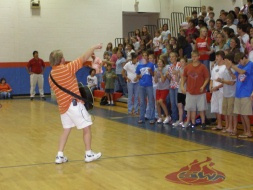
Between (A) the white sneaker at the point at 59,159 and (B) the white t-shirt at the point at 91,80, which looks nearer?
(A) the white sneaker at the point at 59,159

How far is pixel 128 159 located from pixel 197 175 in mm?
1522

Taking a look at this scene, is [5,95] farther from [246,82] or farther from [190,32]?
[246,82]

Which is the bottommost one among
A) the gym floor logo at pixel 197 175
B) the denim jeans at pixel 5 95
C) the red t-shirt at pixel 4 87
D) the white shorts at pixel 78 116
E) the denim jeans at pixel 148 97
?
the denim jeans at pixel 5 95

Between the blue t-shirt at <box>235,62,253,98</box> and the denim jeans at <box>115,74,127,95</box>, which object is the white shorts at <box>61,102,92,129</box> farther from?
the denim jeans at <box>115,74,127,95</box>

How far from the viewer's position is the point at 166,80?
466 inches

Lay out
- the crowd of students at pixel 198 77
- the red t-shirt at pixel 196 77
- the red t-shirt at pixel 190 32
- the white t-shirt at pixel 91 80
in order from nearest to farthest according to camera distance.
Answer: the crowd of students at pixel 198 77, the red t-shirt at pixel 196 77, the red t-shirt at pixel 190 32, the white t-shirt at pixel 91 80

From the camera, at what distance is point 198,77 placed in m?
10.7

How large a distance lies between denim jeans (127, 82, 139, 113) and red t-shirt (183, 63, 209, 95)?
8.34ft

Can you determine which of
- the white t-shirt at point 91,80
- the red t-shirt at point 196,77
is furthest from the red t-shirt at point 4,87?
the red t-shirt at point 196,77

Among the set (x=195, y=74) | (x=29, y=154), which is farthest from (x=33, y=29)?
(x=29, y=154)

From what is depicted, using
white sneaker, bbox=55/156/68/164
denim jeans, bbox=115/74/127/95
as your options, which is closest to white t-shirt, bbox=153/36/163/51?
denim jeans, bbox=115/74/127/95

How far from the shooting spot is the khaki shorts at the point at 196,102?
10.7 m

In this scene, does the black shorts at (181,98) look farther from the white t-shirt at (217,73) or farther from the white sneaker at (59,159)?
the white sneaker at (59,159)

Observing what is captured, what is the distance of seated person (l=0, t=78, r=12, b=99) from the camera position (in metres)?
20.1
